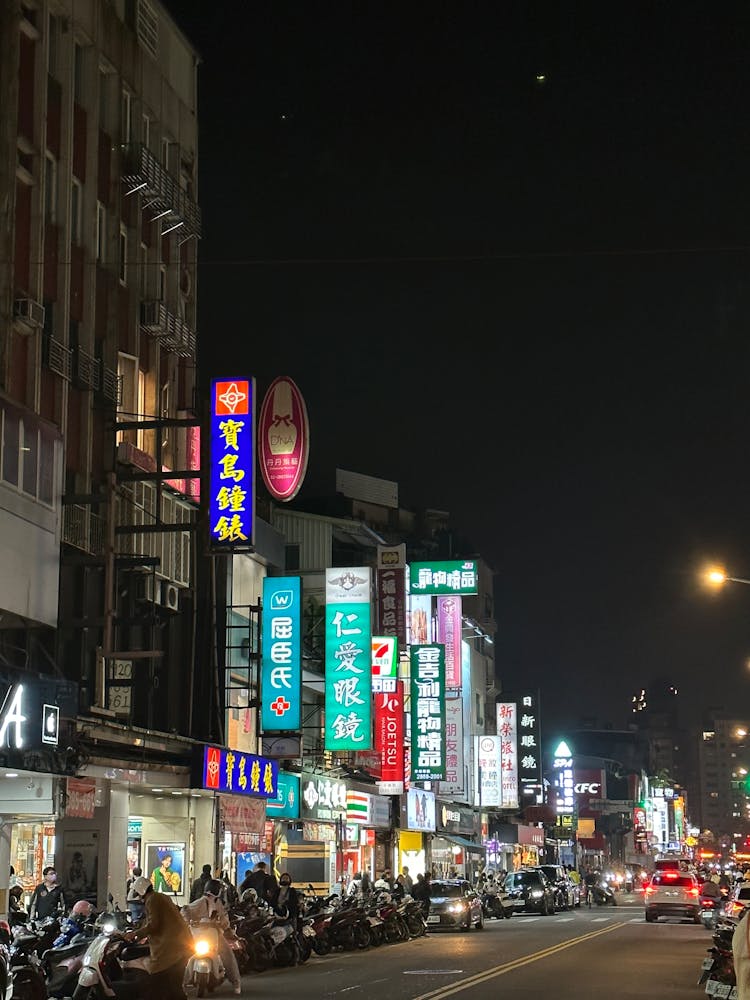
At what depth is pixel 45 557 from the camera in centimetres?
2639

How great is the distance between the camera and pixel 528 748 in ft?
238

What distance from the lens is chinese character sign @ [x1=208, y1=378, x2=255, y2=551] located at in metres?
29.8

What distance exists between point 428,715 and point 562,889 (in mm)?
10887

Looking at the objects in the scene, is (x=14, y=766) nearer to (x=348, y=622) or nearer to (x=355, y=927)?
(x=355, y=927)

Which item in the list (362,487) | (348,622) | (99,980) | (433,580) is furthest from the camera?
(362,487)

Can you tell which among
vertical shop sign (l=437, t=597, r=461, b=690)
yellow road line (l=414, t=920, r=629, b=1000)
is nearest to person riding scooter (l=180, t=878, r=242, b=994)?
yellow road line (l=414, t=920, r=629, b=1000)

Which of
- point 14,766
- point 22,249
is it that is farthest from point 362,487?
point 14,766

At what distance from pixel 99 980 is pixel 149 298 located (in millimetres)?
21675

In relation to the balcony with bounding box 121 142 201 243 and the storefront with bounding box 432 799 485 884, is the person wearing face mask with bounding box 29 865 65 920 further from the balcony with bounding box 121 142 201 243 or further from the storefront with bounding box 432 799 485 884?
the storefront with bounding box 432 799 485 884

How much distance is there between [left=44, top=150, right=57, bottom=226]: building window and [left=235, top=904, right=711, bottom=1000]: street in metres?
16.1

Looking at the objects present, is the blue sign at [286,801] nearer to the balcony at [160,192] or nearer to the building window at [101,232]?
the balcony at [160,192]

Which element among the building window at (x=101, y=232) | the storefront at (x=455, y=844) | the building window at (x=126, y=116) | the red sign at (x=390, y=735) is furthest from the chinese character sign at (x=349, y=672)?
the storefront at (x=455, y=844)

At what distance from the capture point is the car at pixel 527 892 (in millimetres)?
49500

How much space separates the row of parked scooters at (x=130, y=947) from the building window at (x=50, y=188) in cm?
Result: 1463
